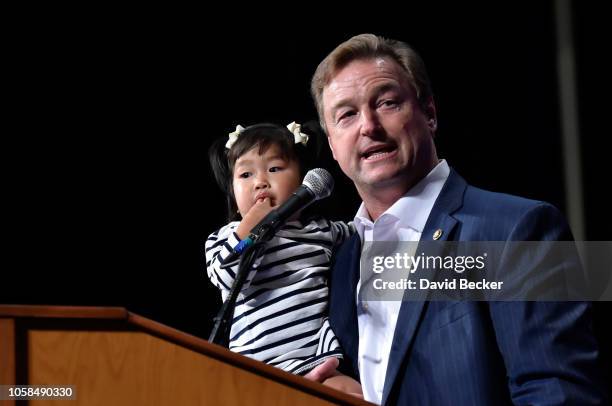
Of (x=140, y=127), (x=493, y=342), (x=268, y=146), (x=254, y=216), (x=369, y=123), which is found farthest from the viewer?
(x=140, y=127)

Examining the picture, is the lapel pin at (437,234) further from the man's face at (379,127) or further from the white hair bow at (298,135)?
the white hair bow at (298,135)

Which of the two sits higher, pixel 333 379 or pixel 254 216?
pixel 254 216

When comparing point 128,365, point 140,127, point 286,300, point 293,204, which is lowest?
point 128,365

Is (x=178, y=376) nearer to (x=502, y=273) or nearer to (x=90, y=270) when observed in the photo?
(x=502, y=273)

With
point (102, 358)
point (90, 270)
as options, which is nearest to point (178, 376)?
point (102, 358)

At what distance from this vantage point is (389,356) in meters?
1.59

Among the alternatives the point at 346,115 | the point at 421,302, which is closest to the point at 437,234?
the point at 421,302

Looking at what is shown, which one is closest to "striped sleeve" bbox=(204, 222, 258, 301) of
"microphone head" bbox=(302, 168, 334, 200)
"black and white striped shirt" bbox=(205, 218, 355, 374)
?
"black and white striped shirt" bbox=(205, 218, 355, 374)

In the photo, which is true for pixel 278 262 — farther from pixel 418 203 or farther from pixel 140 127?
pixel 140 127

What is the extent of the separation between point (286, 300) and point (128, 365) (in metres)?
0.65


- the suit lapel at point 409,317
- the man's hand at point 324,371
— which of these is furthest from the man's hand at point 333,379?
the suit lapel at point 409,317

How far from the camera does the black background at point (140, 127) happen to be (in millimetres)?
2357

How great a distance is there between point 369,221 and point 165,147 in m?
0.87

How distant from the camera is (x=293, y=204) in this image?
165 cm
